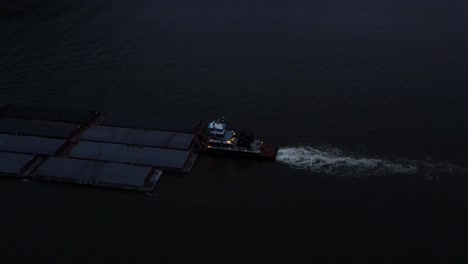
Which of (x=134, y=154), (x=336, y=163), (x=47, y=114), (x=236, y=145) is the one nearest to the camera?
(x=336, y=163)

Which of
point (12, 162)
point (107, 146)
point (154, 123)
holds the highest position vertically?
point (154, 123)

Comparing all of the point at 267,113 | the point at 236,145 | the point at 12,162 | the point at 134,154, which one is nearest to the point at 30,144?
the point at 12,162

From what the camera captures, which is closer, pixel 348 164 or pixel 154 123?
pixel 348 164

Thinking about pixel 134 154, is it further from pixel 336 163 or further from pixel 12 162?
pixel 336 163

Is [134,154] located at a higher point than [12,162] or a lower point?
lower

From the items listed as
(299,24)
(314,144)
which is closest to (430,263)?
(314,144)

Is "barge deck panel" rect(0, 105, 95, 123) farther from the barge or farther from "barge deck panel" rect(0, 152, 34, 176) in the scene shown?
"barge deck panel" rect(0, 152, 34, 176)

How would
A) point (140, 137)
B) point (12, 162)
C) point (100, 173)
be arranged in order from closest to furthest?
1. point (100, 173)
2. point (12, 162)
3. point (140, 137)
